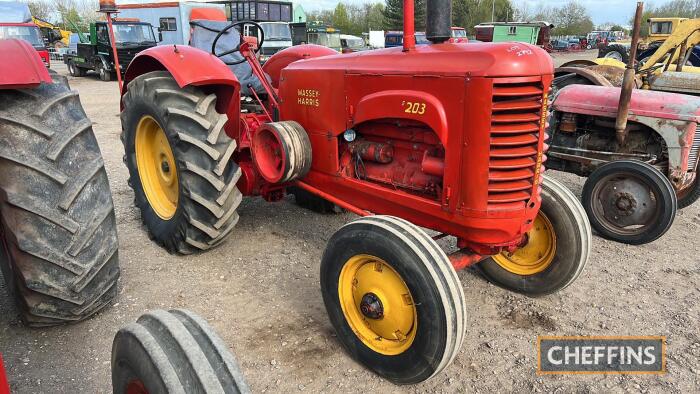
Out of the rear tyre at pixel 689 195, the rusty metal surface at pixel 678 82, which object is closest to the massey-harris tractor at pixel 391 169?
the rear tyre at pixel 689 195

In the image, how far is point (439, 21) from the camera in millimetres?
2637

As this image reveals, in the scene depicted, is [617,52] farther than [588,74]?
Yes

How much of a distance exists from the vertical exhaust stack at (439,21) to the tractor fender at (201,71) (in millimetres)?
1482

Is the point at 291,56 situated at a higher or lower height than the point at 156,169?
higher

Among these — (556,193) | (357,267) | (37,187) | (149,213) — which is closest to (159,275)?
(149,213)

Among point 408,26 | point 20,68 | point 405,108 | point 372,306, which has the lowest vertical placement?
point 372,306

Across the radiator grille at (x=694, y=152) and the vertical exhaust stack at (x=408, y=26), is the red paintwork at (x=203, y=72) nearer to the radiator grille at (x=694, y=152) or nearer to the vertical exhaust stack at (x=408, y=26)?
the vertical exhaust stack at (x=408, y=26)

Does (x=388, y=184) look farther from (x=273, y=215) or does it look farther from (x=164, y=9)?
(x=164, y=9)

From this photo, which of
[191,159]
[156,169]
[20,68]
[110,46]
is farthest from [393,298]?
[110,46]

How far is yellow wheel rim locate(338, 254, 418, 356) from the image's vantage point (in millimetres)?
2385

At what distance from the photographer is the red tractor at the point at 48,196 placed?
7.04 feet

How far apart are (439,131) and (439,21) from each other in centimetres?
63

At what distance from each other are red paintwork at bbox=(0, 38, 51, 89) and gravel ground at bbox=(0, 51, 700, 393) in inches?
52.0

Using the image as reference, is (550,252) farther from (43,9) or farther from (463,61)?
(43,9)
